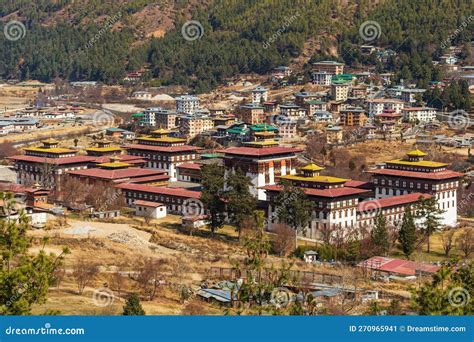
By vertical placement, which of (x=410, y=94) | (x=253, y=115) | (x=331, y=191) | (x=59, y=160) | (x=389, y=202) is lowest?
(x=389, y=202)

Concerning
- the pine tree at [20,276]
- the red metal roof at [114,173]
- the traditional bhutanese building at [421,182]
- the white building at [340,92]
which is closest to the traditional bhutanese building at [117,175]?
the red metal roof at [114,173]

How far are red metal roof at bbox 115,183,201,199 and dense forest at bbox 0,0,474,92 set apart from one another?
2091 inches

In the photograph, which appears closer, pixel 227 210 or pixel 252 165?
pixel 227 210

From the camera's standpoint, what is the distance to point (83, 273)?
1372 inches

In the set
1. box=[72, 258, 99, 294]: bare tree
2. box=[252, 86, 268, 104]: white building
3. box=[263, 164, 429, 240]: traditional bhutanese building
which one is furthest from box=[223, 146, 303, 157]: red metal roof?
box=[252, 86, 268, 104]: white building

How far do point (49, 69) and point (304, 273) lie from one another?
116800 mm

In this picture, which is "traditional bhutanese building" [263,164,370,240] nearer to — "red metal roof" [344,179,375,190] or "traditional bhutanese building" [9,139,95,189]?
"red metal roof" [344,179,375,190]

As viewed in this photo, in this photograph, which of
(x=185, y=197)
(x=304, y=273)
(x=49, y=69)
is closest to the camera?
(x=304, y=273)

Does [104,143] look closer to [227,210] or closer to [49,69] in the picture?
[227,210]

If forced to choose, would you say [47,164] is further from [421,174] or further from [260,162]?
[421,174]

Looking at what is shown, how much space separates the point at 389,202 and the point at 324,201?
480 centimetres

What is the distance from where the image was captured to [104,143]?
240 feet

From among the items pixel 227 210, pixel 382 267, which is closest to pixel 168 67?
pixel 227 210

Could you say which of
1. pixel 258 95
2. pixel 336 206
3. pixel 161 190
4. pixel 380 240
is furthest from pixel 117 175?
pixel 258 95
